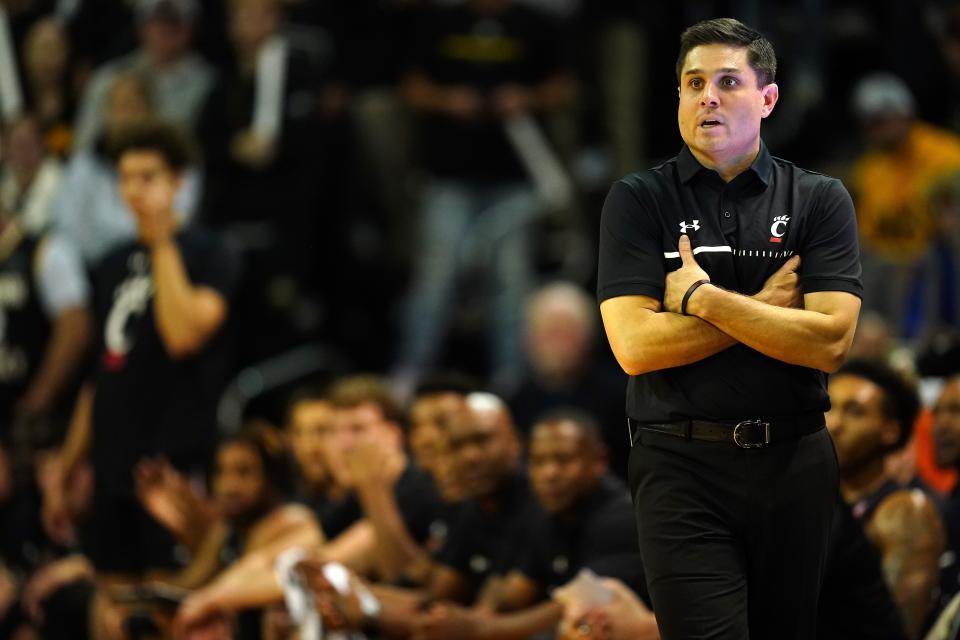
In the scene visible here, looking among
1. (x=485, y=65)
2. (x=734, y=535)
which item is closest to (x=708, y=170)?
(x=734, y=535)

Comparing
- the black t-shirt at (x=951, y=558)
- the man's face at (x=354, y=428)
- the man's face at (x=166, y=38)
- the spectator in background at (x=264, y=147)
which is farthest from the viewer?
the man's face at (x=166, y=38)

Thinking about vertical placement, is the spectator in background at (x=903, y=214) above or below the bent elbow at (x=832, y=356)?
below

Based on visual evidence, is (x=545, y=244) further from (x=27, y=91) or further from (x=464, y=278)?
(x=27, y=91)

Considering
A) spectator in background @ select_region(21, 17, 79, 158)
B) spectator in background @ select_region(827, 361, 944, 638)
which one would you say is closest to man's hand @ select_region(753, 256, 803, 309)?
spectator in background @ select_region(827, 361, 944, 638)

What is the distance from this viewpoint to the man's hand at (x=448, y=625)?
5.82 m

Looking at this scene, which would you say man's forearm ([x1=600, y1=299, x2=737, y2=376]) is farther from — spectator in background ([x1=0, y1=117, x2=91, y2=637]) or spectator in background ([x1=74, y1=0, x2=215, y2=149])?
spectator in background ([x1=74, y1=0, x2=215, y2=149])

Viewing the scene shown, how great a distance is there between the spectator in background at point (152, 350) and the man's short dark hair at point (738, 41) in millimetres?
3333

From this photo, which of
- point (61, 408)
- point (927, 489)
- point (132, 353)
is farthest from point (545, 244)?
point (927, 489)

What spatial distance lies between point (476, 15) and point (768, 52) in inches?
223

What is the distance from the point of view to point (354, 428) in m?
7.36

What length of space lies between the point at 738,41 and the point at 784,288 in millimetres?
567

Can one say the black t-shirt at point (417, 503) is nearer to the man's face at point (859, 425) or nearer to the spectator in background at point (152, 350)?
the spectator in background at point (152, 350)

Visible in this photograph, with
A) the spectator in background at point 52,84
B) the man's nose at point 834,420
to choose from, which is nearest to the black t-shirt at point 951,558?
the man's nose at point 834,420

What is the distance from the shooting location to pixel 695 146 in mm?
3953
